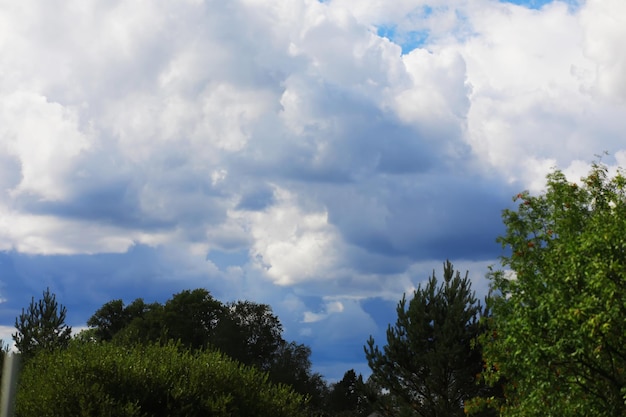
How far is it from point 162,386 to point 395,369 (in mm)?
18882

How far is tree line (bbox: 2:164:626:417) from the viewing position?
21.2 meters

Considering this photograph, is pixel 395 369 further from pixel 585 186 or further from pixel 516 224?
pixel 585 186

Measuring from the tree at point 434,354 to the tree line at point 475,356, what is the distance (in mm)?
56

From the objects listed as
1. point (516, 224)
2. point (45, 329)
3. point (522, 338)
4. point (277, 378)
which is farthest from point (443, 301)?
point (277, 378)

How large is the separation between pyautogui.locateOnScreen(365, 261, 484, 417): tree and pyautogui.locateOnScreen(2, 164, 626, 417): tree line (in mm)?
56

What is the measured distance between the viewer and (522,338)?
23719 mm

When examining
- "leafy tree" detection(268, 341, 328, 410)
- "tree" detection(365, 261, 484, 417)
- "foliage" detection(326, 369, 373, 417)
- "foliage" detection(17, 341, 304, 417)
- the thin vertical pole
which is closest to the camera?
the thin vertical pole

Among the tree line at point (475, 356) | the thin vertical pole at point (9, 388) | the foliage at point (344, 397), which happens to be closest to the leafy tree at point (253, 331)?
the foliage at point (344, 397)

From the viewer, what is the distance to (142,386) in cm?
2147

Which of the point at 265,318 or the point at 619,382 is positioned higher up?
the point at 265,318

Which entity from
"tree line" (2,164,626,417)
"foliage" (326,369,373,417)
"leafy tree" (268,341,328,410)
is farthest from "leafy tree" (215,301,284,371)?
"tree line" (2,164,626,417)

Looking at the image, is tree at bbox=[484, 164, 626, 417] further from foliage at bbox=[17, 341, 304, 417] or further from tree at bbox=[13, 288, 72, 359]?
tree at bbox=[13, 288, 72, 359]

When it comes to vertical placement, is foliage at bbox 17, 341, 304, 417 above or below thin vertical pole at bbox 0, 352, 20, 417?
above

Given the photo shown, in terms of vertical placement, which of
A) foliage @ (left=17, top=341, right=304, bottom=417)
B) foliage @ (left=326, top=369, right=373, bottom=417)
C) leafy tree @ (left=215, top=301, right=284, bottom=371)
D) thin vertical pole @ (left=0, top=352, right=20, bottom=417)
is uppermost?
leafy tree @ (left=215, top=301, right=284, bottom=371)
